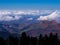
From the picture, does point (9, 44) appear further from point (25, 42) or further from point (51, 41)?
point (51, 41)

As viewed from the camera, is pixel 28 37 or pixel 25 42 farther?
pixel 28 37

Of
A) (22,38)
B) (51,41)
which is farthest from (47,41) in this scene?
(22,38)

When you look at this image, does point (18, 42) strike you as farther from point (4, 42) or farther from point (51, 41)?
point (51, 41)

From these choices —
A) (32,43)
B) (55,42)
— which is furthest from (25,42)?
(55,42)

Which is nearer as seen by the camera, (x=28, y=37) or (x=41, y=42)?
(x=41, y=42)

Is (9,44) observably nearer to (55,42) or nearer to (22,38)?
(22,38)

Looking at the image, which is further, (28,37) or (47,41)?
(28,37)

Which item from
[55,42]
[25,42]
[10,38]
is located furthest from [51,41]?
[10,38]
